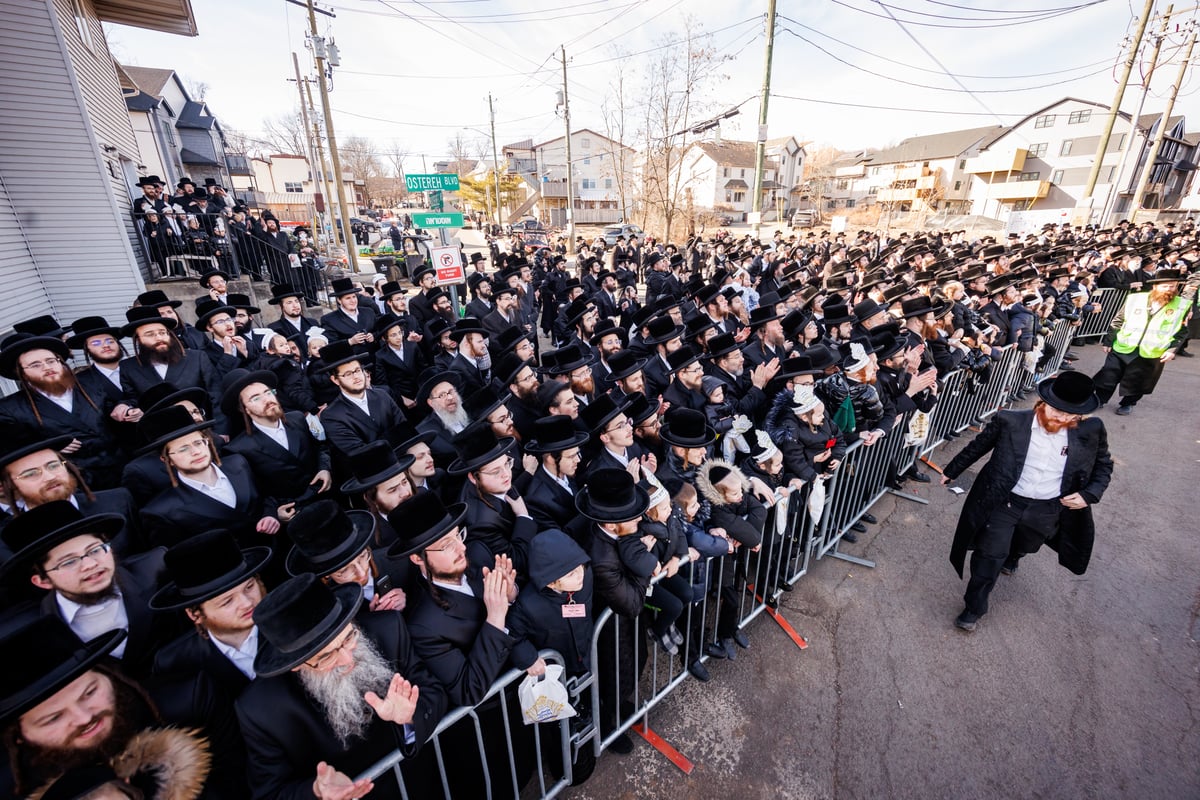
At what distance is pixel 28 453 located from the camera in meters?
3.16

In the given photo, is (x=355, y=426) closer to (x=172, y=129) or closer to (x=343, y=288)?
(x=343, y=288)

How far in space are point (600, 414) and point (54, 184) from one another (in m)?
11.3

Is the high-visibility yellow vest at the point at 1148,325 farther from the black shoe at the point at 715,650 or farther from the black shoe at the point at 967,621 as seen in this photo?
the black shoe at the point at 715,650

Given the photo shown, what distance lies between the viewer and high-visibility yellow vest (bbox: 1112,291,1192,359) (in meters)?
7.18

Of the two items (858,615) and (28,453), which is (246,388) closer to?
(28,453)

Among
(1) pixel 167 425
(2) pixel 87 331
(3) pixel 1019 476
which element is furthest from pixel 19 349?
Answer: (3) pixel 1019 476

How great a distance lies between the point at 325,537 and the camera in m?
2.50

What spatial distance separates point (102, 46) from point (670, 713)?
60.4 ft

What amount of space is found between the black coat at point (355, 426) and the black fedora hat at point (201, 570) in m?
2.33

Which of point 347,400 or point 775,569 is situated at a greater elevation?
point 347,400

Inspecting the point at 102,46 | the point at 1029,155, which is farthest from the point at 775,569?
the point at 1029,155

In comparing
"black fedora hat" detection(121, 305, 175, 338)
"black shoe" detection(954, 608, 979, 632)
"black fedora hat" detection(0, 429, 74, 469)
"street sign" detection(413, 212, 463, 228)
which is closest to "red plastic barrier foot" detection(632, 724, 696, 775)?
"black shoe" detection(954, 608, 979, 632)

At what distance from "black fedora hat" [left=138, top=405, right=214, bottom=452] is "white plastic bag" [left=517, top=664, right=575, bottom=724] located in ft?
9.38

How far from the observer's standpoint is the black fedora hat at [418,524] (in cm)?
246
